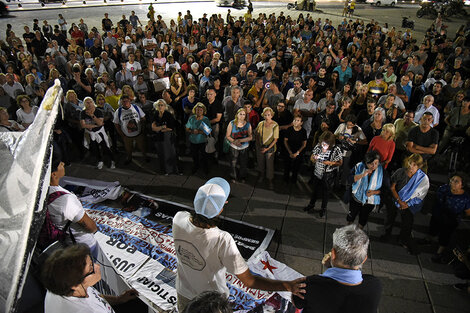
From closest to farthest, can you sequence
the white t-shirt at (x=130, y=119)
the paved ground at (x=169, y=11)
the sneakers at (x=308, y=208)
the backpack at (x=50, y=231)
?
1. the backpack at (x=50, y=231)
2. the sneakers at (x=308, y=208)
3. the white t-shirt at (x=130, y=119)
4. the paved ground at (x=169, y=11)

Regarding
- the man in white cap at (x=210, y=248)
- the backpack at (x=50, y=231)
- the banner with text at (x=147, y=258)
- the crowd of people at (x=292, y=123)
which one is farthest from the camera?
the crowd of people at (x=292, y=123)

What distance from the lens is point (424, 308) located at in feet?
13.3

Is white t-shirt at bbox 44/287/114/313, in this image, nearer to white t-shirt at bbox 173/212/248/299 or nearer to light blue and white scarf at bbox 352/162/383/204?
white t-shirt at bbox 173/212/248/299

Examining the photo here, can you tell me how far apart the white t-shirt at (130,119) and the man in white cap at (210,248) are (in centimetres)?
497

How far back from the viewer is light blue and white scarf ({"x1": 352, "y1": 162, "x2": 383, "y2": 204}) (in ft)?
15.4

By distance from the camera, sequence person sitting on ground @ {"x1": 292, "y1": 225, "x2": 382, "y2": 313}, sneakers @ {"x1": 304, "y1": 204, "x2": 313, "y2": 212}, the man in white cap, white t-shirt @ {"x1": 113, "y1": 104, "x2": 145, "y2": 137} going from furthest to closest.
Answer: white t-shirt @ {"x1": 113, "y1": 104, "x2": 145, "y2": 137}
sneakers @ {"x1": 304, "y1": 204, "x2": 313, "y2": 212}
the man in white cap
person sitting on ground @ {"x1": 292, "y1": 225, "x2": 382, "y2": 313}

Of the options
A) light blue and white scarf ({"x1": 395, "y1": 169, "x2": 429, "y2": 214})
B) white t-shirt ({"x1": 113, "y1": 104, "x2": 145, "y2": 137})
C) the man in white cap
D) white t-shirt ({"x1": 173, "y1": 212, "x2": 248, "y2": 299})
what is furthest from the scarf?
white t-shirt ({"x1": 113, "y1": 104, "x2": 145, "y2": 137})

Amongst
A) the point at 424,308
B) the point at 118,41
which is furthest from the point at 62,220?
the point at 118,41

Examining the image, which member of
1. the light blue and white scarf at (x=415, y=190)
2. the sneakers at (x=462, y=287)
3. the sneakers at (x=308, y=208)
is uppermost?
the light blue and white scarf at (x=415, y=190)

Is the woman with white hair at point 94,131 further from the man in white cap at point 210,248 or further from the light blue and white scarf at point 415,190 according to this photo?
the light blue and white scarf at point 415,190

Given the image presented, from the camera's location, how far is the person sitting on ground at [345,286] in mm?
2049

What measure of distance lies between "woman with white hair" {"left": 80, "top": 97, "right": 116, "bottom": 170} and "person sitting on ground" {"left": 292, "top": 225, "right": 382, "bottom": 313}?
619 cm

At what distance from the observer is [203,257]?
98.5 inches

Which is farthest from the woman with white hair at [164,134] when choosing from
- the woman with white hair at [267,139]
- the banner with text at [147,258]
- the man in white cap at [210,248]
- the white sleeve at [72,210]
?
the man in white cap at [210,248]
